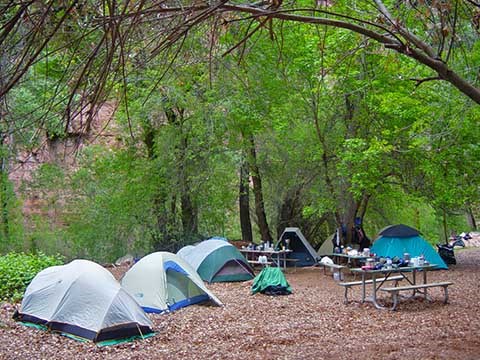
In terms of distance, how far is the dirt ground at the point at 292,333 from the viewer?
593cm

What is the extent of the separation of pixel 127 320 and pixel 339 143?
27.1ft

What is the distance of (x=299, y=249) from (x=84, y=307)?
8.37 m

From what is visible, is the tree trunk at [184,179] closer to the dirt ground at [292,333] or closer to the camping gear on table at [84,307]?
the dirt ground at [292,333]

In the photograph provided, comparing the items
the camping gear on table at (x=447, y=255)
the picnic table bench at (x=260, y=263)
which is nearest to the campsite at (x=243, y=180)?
the picnic table bench at (x=260, y=263)

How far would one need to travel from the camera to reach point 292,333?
6895 millimetres

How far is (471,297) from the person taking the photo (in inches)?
352

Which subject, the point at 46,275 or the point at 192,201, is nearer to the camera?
the point at 46,275

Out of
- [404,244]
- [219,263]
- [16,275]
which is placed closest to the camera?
[16,275]

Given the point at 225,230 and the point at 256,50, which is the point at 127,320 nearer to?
the point at 256,50

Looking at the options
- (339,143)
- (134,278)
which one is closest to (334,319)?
(134,278)

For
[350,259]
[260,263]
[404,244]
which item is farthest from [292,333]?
[404,244]

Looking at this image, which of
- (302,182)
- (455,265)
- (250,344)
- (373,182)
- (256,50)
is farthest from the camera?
(302,182)

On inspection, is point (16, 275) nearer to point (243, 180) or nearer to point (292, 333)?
point (292, 333)

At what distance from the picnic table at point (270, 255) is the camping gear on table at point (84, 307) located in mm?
6394
